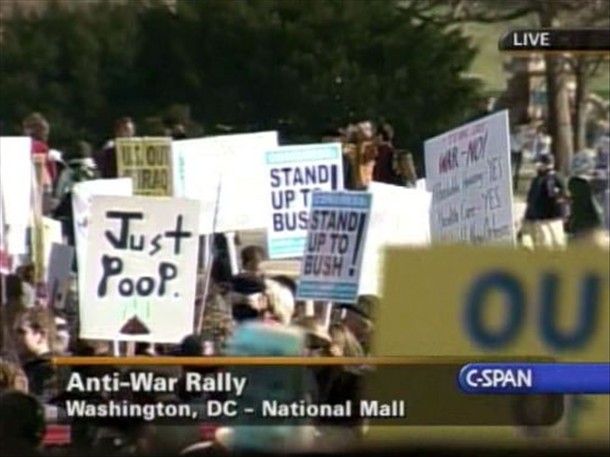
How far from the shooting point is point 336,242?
10.1 ft

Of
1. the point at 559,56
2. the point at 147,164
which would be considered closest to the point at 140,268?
the point at 147,164

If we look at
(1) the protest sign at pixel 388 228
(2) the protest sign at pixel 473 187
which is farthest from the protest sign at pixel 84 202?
(2) the protest sign at pixel 473 187

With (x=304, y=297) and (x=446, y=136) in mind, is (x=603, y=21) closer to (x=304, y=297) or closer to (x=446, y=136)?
(x=446, y=136)

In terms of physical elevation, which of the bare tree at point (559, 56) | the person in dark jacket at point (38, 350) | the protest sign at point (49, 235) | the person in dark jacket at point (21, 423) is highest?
the bare tree at point (559, 56)

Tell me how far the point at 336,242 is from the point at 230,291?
31 centimetres

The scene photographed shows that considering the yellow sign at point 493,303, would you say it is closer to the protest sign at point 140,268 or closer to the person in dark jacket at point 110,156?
the protest sign at point 140,268

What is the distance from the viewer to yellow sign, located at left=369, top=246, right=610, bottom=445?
10.1ft

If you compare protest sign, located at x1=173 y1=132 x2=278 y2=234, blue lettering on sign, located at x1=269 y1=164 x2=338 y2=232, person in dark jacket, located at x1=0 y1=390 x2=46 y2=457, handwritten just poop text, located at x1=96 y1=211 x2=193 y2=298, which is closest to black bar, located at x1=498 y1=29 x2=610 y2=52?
blue lettering on sign, located at x1=269 y1=164 x2=338 y2=232

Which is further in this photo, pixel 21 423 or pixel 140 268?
pixel 21 423

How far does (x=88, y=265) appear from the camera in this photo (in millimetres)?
3045

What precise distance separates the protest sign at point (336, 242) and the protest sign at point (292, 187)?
3 centimetres

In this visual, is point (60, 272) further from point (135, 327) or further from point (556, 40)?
point (556, 40)

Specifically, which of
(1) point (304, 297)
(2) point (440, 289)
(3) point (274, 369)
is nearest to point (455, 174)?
(2) point (440, 289)

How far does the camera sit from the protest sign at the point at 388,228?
307 centimetres
